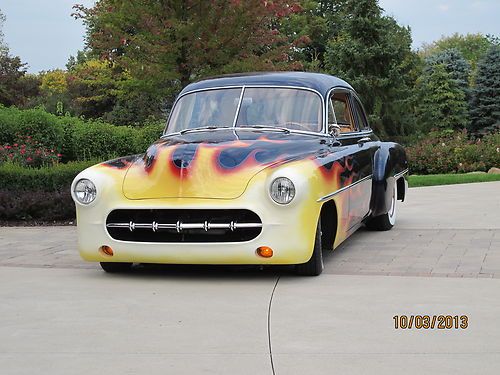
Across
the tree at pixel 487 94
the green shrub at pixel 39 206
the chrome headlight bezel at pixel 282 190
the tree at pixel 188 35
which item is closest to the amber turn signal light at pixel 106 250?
the chrome headlight bezel at pixel 282 190

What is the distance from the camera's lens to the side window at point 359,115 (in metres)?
8.94

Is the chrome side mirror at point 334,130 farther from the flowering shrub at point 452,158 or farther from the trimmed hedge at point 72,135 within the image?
the flowering shrub at point 452,158

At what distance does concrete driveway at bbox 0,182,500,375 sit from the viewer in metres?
4.15

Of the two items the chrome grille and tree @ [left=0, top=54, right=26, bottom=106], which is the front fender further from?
tree @ [left=0, top=54, right=26, bottom=106]

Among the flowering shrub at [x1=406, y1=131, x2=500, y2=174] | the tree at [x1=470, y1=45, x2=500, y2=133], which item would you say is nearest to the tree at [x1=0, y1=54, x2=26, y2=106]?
the tree at [x1=470, y1=45, x2=500, y2=133]

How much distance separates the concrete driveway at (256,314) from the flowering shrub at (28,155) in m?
5.15

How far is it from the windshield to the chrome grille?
1494 millimetres

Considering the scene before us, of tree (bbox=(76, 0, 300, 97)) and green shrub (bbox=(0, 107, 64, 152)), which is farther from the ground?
tree (bbox=(76, 0, 300, 97))

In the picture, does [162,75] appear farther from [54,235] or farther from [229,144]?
[229,144]

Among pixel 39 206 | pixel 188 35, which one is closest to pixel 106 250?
pixel 39 206

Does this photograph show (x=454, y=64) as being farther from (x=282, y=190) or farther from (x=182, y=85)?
(x=282, y=190)

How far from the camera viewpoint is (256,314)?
5199 mm

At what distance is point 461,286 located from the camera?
19.4 feet

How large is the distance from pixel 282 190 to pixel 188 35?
32.1 feet
